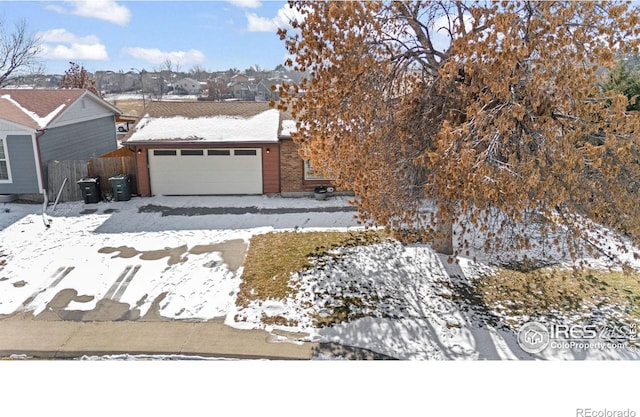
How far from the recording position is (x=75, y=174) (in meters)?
13.4

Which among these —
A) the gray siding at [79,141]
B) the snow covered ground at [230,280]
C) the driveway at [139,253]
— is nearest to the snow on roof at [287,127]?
the driveway at [139,253]

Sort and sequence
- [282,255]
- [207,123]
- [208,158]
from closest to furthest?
[282,255] → [208,158] → [207,123]

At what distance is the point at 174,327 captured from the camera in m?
6.34

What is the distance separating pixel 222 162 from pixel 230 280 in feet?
22.5

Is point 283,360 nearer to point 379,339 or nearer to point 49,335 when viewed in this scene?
point 379,339

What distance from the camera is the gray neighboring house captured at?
13125mm

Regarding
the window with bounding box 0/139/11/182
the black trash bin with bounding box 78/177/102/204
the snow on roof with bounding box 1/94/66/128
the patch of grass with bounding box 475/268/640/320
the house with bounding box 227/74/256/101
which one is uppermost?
the house with bounding box 227/74/256/101

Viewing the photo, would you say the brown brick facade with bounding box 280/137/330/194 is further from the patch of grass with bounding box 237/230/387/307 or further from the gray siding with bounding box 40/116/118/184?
the gray siding with bounding box 40/116/118/184

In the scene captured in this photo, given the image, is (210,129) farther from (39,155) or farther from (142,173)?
(39,155)

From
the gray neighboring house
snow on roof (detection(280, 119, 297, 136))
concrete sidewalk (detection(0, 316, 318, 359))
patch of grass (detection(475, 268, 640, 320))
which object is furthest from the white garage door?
A: patch of grass (detection(475, 268, 640, 320))

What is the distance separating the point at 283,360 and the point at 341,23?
4796 millimetres

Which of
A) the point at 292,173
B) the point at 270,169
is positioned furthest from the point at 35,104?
the point at 292,173

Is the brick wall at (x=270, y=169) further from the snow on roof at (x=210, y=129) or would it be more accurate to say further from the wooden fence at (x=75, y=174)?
the wooden fence at (x=75, y=174)

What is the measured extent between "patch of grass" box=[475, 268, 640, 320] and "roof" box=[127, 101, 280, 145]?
326 inches
